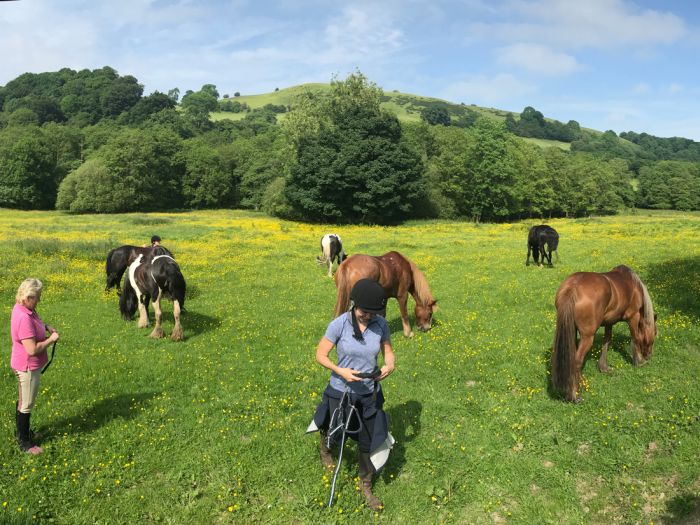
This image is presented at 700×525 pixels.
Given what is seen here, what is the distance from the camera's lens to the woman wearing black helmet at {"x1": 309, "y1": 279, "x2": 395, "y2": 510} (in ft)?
17.9

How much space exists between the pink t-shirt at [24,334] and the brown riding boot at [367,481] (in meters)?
4.74

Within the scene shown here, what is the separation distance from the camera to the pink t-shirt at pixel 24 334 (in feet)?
20.3

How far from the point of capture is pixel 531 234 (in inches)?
883

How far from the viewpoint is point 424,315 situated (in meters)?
12.5

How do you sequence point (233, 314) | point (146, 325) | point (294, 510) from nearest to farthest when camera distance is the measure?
1. point (294, 510)
2. point (146, 325)
3. point (233, 314)

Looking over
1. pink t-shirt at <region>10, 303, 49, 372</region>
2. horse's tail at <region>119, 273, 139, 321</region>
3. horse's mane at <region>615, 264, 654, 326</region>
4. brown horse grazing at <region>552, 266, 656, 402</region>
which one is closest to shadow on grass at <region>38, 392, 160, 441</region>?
pink t-shirt at <region>10, 303, 49, 372</region>

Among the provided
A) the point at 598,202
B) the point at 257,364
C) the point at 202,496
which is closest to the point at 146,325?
the point at 257,364

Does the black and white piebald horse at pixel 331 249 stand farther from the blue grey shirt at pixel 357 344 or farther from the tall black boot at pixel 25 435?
the blue grey shirt at pixel 357 344

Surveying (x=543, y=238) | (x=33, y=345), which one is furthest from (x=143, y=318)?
(x=543, y=238)

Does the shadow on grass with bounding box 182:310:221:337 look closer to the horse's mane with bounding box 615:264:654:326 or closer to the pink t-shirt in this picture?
the pink t-shirt

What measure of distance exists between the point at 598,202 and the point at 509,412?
8064cm

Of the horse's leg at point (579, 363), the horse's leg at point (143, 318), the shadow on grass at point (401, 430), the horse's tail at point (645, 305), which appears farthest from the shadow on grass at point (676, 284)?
the horse's leg at point (143, 318)

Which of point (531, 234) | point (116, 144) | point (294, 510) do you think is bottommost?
point (294, 510)

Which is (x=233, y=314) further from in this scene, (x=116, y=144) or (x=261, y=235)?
(x=116, y=144)
